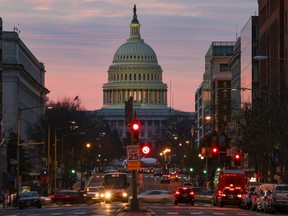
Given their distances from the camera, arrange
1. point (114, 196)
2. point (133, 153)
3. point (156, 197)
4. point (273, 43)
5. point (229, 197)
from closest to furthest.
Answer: point (133, 153) → point (229, 197) → point (156, 197) → point (114, 196) → point (273, 43)

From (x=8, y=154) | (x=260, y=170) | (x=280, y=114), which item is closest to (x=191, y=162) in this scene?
(x=8, y=154)

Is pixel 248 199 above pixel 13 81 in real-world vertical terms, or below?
below

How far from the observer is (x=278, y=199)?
2643 inches

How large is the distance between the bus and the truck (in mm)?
15342

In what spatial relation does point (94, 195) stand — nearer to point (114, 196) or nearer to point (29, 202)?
point (114, 196)

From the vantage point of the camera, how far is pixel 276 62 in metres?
116

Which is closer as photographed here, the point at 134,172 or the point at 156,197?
the point at 134,172

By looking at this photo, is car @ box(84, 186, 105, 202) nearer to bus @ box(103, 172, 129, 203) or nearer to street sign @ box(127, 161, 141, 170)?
bus @ box(103, 172, 129, 203)

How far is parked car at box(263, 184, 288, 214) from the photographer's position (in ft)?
220

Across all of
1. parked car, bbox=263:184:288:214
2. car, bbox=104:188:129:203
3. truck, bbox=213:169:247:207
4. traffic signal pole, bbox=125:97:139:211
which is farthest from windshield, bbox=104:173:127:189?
traffic signal pole, bbox=125:97:139:211

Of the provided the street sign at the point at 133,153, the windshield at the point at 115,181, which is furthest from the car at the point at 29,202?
the windshield at the point at 115,181

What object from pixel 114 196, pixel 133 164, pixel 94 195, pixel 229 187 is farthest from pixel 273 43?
pixel 133 164

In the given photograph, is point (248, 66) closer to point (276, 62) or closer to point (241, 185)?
point (276, 62)

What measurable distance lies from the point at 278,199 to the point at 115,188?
5158cm
